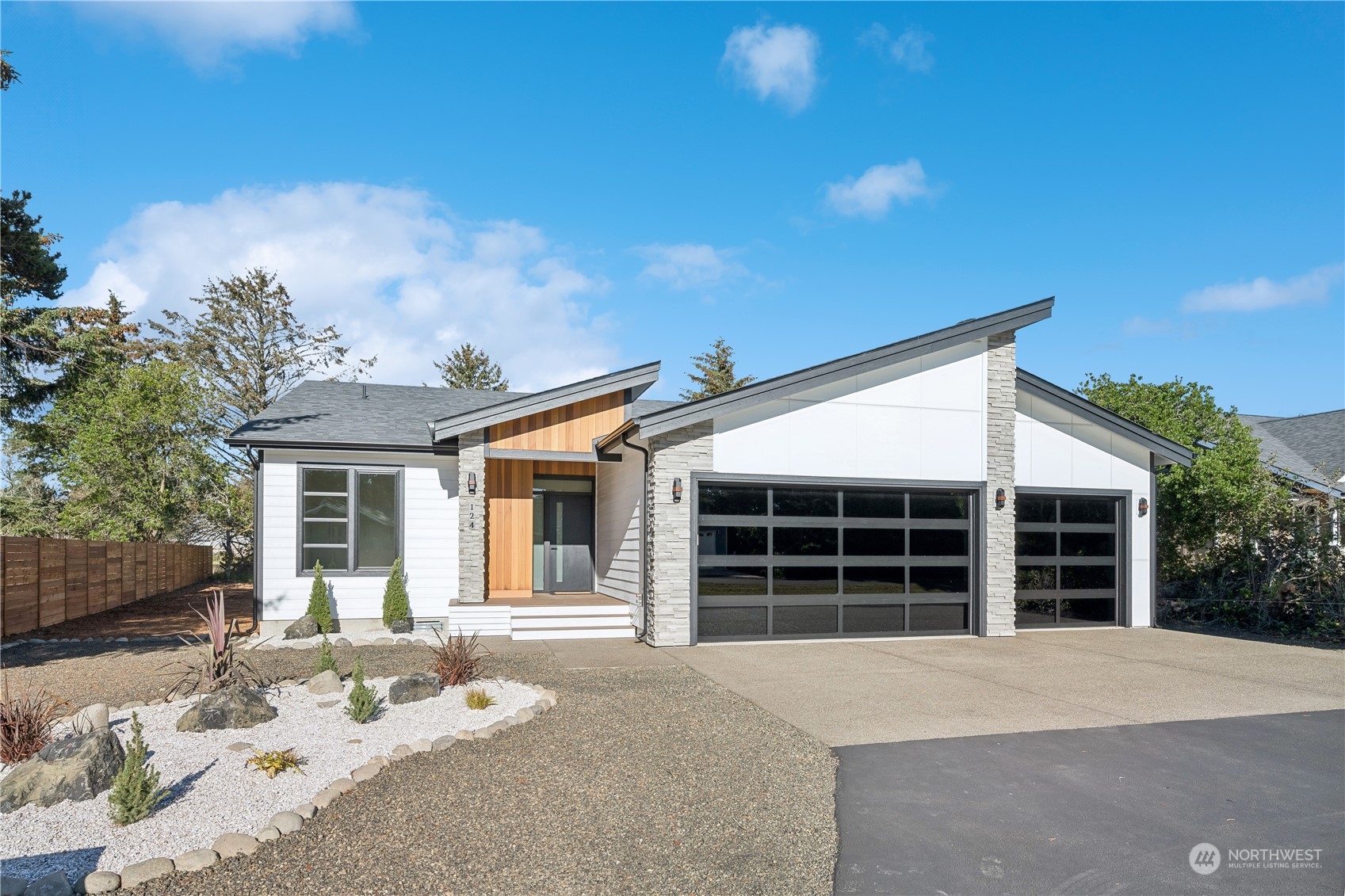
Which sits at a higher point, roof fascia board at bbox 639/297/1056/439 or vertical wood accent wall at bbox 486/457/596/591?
roof fascia board at bbox 639/297/1056/439

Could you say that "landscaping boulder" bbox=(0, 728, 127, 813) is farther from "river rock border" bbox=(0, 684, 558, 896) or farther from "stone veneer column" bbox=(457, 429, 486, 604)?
"stone veneer column" bbox=(457, 429, 486, 604)

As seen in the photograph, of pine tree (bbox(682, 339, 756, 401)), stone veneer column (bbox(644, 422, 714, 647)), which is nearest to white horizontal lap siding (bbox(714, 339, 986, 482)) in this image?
stone veneer column (bbox(644, 422, 714, 647))

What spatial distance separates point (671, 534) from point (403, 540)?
484cm

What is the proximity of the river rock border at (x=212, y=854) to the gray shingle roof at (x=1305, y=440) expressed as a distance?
2274 centimetres

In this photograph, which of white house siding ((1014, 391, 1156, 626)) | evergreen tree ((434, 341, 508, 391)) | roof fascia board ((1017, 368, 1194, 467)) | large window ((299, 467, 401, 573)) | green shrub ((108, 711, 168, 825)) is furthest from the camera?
evergreen tree ((434, 341, 508, 391))

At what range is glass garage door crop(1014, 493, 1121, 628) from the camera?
A: 525 inches

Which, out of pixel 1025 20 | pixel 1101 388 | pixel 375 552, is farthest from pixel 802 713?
pixel 1101 388

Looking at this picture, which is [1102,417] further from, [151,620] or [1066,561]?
[151,620]

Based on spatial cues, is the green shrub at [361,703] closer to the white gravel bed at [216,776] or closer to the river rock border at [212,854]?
the white gravel bed at [216,776]

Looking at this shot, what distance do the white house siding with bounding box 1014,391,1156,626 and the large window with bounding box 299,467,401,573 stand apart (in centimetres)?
1043

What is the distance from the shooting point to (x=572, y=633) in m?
11.8

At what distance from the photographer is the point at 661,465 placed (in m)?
11.2

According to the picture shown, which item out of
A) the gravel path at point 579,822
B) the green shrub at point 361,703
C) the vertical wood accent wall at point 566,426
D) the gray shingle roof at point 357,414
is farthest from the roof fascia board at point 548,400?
the gravel path at point 579,822

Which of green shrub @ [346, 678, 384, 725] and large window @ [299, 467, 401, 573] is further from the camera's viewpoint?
large window @ [299, 467, 401, 573]
